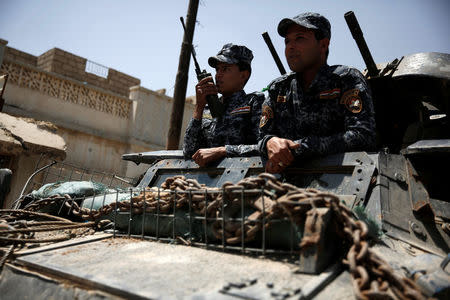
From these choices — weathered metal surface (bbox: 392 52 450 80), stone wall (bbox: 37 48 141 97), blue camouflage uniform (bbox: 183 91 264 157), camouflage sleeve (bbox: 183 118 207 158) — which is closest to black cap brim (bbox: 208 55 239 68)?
blue camouflage uniform (bbox: 183 91 264 157)

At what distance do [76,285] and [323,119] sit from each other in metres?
1.80

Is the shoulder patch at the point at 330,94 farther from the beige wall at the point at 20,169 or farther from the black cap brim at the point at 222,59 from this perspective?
the beige wall at the point at 20,169

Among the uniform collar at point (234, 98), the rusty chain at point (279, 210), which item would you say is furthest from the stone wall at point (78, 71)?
the rusty chain at point (279, 210)

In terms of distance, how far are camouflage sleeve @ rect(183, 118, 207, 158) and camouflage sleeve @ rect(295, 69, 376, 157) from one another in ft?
4.25

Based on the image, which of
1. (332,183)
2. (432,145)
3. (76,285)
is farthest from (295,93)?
(76,285)

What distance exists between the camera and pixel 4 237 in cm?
192

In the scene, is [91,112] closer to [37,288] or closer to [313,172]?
[313,172]

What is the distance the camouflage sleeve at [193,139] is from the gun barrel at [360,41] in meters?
1.57

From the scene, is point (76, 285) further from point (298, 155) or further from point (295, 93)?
point (295, 93)

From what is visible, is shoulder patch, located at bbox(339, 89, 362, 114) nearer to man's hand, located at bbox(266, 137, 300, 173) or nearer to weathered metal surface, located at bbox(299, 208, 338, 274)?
man's hand, located at bbox(266, 137, 300, 173)

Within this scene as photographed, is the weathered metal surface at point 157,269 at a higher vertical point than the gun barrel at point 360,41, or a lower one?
lower

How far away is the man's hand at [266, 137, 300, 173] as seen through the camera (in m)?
2.31

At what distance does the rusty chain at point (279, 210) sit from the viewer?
1140 mm

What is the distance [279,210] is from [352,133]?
3.40 feet
